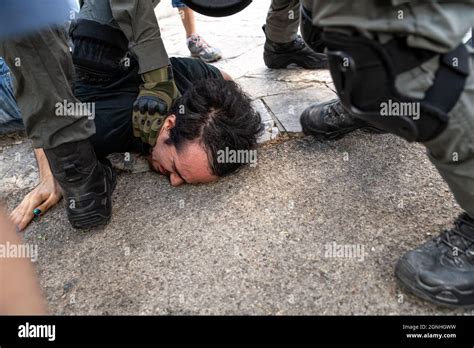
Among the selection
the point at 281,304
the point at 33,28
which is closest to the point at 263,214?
the point at 281,304

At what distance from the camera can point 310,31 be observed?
1504 mm

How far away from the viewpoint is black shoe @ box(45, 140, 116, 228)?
1.41 meters

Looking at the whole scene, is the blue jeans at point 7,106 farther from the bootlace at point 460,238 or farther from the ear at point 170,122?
the bootlace at point 460,238

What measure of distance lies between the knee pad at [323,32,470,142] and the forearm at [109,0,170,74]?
86 cm

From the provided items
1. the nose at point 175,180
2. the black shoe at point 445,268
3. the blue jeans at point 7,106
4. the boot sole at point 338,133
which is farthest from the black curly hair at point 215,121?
the blue jeans at point 7,106

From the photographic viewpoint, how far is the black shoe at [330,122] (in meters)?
1.70

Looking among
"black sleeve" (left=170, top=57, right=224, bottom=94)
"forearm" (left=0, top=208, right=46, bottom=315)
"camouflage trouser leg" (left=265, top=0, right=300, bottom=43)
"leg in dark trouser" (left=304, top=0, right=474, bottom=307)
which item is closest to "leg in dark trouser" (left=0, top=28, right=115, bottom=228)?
"forearm" (left=0, top=208, right=46, bottom=315)

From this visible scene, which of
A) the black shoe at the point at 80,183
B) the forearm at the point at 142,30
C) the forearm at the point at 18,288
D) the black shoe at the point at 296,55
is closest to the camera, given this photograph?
the forearm at the point at 18,288

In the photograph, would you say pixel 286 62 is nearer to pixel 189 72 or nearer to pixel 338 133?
pixel 189 72

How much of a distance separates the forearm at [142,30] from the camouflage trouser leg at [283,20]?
799 millimetres

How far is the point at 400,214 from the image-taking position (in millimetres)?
1353

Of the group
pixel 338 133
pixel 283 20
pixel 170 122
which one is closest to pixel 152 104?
pixel 170 122

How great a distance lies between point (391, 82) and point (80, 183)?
105 centimetres
